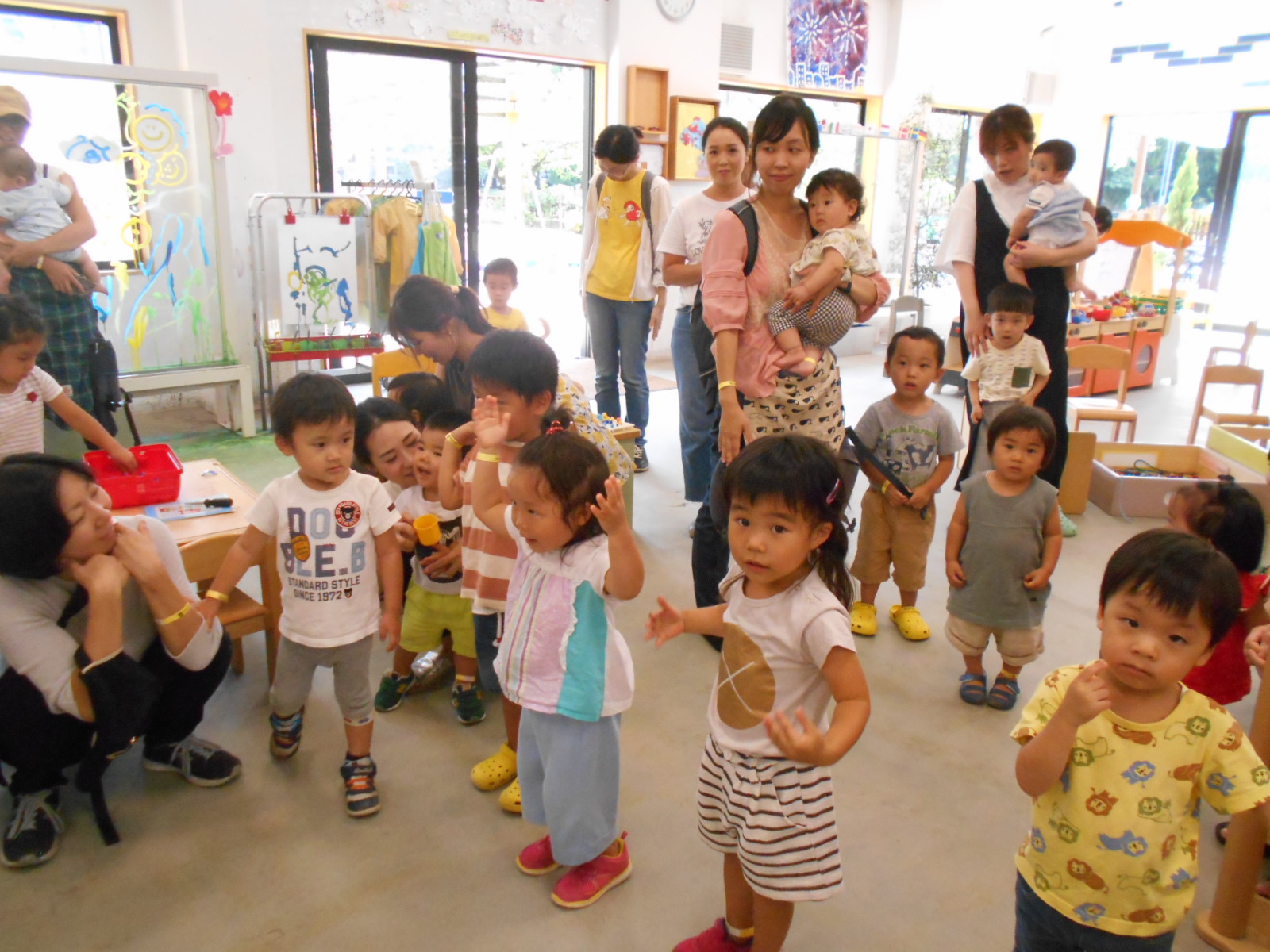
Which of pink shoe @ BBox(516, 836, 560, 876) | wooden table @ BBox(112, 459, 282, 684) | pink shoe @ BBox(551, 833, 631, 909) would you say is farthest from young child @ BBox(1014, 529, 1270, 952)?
wooden table @ BBox(112, 459, 282, 684)

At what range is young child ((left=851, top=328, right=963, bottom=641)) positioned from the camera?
2736 millimetres

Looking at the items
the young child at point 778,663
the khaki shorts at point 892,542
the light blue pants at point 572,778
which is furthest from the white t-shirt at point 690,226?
the young child at point 778,663

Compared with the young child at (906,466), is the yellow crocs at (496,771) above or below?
below

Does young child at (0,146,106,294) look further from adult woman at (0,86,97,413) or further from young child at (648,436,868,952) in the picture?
young child at (648,436,868,952)

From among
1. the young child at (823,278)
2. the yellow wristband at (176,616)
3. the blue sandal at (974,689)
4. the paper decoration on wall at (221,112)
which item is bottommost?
the blue sandal at (974,689)

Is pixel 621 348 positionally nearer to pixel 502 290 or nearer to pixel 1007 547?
pixel 502 290

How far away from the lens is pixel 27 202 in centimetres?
376

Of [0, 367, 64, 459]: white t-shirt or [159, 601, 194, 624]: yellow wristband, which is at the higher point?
[0, 367, 64, 459]: white t-shirt

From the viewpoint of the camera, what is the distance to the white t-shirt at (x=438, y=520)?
2443 mm

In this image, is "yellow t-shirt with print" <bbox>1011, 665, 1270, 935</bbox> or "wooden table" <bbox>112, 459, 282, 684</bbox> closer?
"yellow t-shirt with print" <bbox>1011, 665, 1270, 935</bbox>

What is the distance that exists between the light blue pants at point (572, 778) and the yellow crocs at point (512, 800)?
27 cm

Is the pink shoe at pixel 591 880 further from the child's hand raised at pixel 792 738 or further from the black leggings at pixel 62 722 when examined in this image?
the black leggings at pixel 62 722

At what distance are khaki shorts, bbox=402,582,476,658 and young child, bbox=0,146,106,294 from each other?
2.46 meters

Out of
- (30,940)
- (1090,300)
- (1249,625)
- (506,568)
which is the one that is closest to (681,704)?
(506,568)
